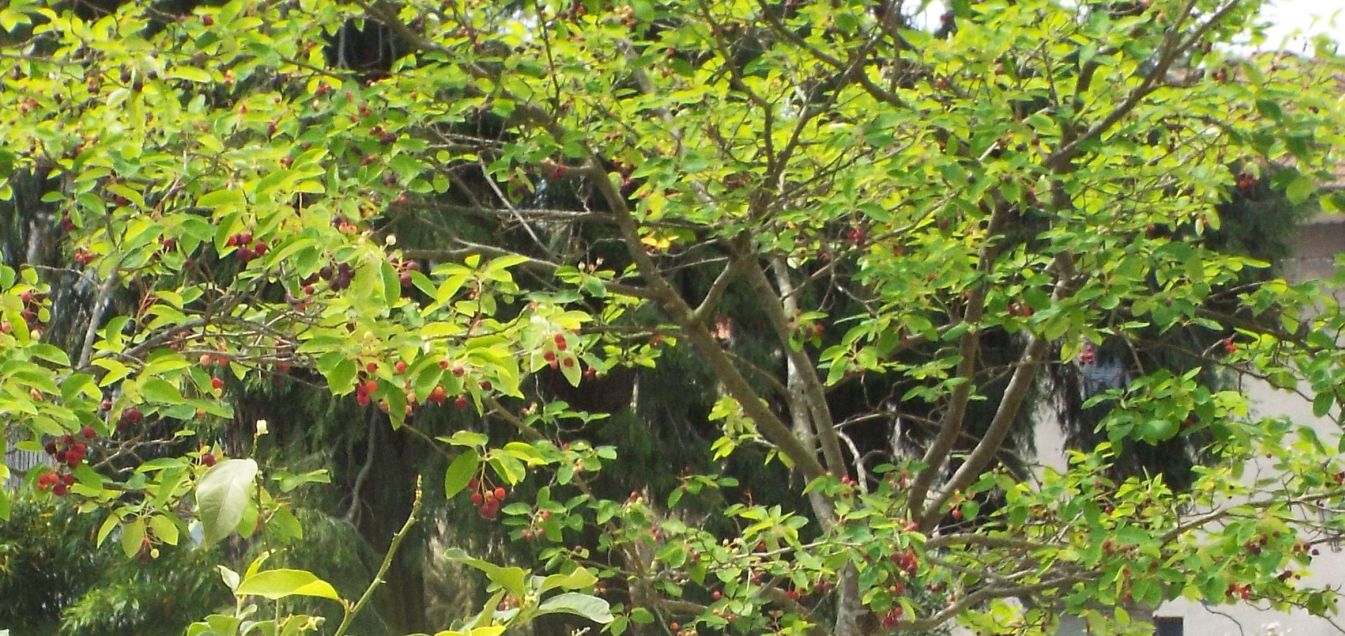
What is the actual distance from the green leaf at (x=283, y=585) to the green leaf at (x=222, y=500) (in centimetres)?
8

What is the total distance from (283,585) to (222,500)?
0.40 feet

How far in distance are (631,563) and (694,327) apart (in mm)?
725

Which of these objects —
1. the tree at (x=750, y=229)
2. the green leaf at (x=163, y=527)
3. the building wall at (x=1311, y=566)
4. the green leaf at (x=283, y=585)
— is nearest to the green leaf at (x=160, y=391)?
the tree at (x=750, y=229)

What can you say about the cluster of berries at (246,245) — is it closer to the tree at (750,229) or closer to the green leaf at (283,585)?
the tree at (750,229)

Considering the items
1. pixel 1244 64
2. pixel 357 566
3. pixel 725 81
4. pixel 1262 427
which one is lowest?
pixel 357 566

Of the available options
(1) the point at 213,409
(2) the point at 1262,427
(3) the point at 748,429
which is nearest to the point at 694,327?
(3) the point at 748,429

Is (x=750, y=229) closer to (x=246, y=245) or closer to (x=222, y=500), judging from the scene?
(x=246, y=245)

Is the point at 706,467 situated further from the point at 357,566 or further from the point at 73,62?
the point at 73,62

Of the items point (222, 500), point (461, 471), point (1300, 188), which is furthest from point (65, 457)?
point (1300, 188)

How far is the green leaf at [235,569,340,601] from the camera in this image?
3.04 ft

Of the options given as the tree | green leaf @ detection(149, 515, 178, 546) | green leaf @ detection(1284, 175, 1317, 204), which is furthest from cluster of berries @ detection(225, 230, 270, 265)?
green leaf @ detection(1284, 175, 1317, 204)

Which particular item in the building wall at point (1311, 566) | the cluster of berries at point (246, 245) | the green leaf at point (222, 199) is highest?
the green leaf at point (222, 199)

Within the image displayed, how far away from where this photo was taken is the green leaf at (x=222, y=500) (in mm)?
1023

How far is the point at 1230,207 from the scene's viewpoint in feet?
21.3
